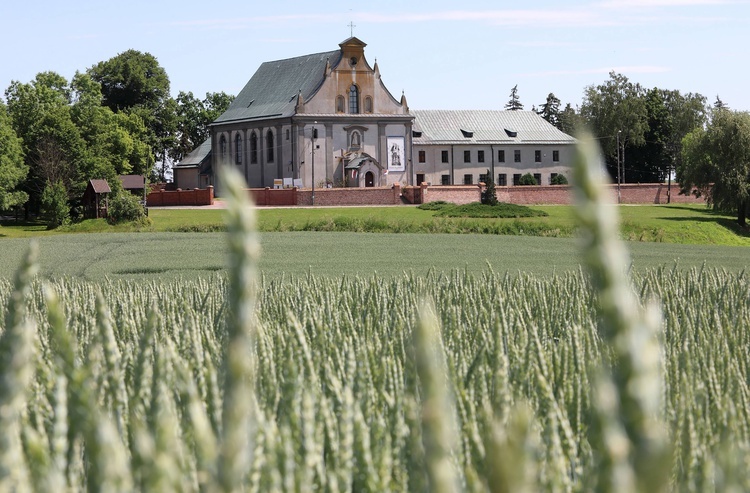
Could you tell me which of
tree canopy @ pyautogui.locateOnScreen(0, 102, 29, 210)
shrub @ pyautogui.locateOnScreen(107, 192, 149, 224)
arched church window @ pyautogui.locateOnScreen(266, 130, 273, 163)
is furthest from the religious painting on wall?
shrub @ pyautogui.locateOnScreen(107, 192, 149, 224)

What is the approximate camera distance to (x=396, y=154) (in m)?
74.5

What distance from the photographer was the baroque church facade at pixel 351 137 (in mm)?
72562

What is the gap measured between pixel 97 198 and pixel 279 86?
29912mm

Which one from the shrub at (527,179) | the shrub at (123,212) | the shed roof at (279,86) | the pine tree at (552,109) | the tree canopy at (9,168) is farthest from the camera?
the pine tree at (552,109)

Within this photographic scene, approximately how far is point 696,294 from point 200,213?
49660mm

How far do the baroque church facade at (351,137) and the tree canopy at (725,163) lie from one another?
50.3 feet

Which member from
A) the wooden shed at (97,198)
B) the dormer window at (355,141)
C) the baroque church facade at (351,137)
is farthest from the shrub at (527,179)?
the wooden shed at (97,198)

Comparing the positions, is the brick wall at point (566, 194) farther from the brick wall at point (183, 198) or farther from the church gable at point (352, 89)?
the brick wall at point (183, 198)

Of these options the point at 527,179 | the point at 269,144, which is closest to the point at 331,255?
the point at 269,144

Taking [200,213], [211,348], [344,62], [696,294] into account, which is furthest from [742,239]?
[211,348]

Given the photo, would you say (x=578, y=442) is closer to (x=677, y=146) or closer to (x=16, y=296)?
(x=16, y=296)

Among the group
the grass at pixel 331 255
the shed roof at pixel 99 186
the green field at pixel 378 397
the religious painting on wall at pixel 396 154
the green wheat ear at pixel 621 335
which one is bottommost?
the grass at pixel 331 255

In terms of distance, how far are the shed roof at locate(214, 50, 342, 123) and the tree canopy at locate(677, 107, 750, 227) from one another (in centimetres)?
2940

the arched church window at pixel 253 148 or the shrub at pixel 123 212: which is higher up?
the arched church window at pixel 253 148
